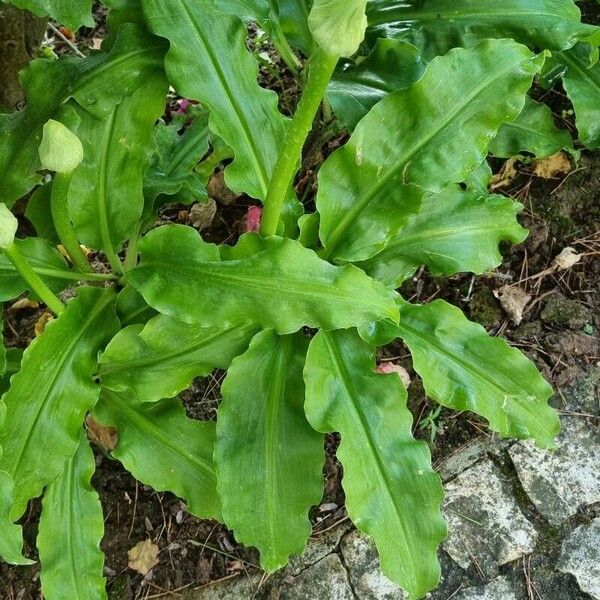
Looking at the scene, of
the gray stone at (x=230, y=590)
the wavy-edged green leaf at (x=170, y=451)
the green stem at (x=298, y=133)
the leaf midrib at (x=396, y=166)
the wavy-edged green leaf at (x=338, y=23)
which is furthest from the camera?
the gray stone at (x=230, y=590)

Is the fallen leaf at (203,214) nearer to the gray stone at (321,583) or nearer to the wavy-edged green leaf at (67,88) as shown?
the wavy-edged green leaf at (67,88)

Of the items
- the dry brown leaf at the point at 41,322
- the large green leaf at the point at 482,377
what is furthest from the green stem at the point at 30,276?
the large green leaf at the point at 482,377

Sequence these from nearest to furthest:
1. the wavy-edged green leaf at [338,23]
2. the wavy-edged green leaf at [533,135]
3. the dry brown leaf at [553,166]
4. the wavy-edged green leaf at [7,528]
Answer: the wavy-edged green leaf at [338,23]
the wavy-edged green leaf at [7,528]
the wavy-edged green leaf at [533,135]
the dry brown leaf at [553,166]

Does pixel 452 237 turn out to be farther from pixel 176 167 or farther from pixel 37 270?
pixel 37 270

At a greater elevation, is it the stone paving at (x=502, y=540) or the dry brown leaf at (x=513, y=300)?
the dry brown leaf at (x=513, y=300)

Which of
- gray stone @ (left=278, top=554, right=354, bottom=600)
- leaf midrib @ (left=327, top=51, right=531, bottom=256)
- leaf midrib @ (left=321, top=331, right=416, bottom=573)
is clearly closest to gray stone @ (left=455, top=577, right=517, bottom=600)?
gray stone @ (left=278, top=554, right=354, bottom=600)

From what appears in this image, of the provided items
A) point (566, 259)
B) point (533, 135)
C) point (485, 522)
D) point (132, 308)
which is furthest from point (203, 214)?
point (485, 522)
